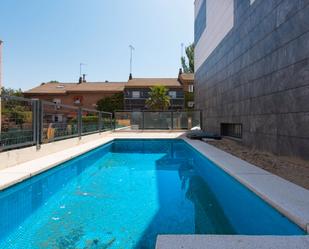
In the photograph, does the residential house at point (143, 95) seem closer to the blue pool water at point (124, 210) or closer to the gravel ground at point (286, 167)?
the gravel ground at point (286, 167)

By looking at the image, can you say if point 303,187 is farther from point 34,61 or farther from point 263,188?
point 34,61

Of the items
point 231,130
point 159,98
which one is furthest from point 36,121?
point 159,98

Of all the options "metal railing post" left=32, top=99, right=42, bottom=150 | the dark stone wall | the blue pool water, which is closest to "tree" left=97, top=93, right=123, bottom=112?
the dark stone wall

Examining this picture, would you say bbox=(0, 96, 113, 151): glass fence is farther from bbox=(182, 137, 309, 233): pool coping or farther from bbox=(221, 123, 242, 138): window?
bbox=(221, 123, 242, 138): window

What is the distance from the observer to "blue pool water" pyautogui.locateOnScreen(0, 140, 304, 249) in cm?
296

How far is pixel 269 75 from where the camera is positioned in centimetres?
729

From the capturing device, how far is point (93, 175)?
6.47 m

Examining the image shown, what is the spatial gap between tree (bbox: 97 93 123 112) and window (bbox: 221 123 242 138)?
24.5m

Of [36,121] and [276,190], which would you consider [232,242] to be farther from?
[36,121]

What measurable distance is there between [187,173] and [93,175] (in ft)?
7.76

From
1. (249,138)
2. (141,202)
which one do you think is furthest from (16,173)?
(249,138)

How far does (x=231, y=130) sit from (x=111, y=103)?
26037 mm

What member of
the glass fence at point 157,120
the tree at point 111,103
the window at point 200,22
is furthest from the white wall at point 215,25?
the tree at point 111,103

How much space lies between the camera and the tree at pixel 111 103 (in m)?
35.8
